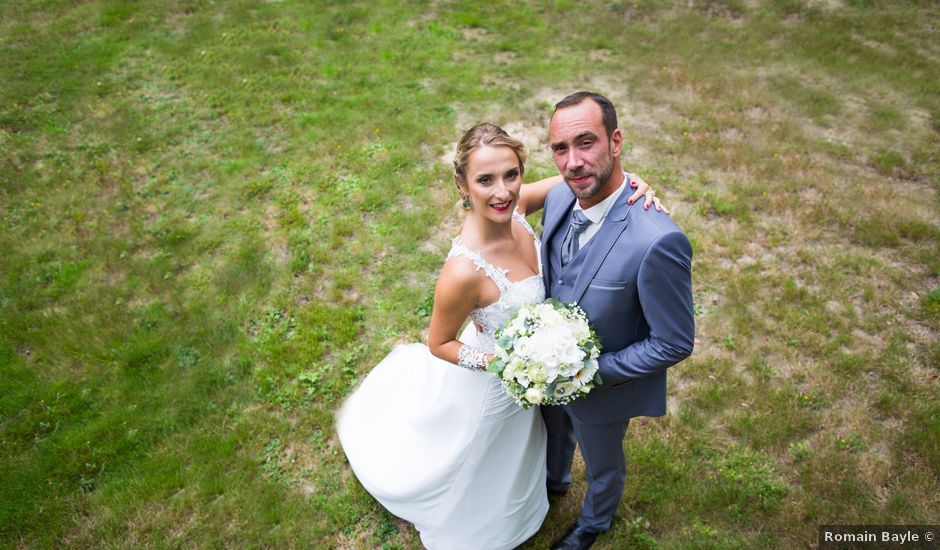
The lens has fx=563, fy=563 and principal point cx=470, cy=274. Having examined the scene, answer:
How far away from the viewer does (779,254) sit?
6.29 metres

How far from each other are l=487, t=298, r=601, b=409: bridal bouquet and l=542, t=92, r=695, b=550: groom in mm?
172

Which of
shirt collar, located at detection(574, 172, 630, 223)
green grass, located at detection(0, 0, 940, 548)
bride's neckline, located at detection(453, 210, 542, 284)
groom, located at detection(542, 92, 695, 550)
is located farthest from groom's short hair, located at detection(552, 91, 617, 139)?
green grass, located at detection(0, 0, 940, 548)

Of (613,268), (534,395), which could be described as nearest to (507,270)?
(613,268)

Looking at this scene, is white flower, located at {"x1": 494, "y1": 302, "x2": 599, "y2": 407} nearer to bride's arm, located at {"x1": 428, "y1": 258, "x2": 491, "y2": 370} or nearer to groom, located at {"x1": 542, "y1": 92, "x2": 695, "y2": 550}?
groom, located at {"x1": 542, "y1": 92, "x2": 695, "y2": 550}

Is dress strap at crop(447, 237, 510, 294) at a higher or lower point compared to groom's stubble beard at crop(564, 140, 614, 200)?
lower

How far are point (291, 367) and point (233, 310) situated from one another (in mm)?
1093

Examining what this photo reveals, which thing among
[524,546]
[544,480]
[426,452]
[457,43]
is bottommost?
[524,546]

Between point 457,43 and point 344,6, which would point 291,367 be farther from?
point 344,6

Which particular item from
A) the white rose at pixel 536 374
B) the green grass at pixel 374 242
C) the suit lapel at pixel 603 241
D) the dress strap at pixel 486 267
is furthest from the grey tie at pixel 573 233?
→ the green grass at pixel 374 242

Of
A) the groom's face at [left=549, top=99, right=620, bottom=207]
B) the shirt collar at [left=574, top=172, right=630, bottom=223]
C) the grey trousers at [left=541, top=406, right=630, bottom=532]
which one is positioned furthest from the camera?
the grey trousers at [left=541, top=406, right=630, bottom=532]

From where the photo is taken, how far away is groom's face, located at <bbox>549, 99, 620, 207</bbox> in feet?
9.43

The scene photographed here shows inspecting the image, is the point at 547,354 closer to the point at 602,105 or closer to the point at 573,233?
the point at 573,233

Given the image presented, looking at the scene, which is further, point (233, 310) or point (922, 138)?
point (922, 138)

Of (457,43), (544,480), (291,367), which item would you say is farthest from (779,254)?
(457,43)
